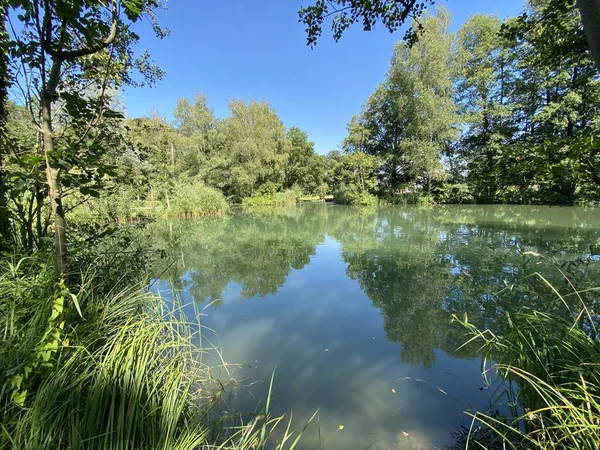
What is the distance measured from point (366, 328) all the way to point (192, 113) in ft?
108

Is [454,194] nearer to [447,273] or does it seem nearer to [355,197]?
[355,197]

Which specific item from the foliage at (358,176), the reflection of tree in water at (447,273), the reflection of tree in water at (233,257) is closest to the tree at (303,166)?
the foliage at (358,176)

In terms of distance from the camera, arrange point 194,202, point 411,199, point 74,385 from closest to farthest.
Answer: point 74,385, point 194,202, point 411,199

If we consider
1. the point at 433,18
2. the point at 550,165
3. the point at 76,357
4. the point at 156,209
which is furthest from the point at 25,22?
the point at 433,18

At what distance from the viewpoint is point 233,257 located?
7.78 metres

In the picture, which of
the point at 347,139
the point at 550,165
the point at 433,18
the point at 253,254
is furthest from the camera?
the point at 347,139

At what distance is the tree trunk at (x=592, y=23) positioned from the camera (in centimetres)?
139

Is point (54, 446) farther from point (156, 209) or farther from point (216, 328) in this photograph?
point (156, 209)

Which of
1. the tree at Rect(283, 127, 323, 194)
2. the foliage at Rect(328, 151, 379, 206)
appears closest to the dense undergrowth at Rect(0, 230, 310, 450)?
the foliage at Rect(328, 151, 379, 206)

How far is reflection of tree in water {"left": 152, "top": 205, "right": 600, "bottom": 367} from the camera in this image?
11.7 feet

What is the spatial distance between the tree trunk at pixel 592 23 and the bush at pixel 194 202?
16823mm

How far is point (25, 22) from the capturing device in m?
1.48

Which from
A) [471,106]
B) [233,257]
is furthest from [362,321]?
[471,106]

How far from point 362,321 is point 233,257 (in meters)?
4.65
